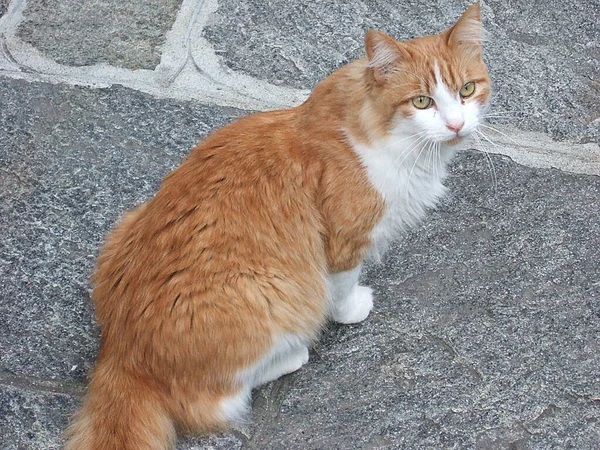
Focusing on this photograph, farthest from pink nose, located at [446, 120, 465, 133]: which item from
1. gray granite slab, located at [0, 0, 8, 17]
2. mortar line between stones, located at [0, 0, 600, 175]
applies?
gray granite slab, located at [0, 0, 8, 17]

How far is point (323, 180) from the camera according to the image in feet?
7.32

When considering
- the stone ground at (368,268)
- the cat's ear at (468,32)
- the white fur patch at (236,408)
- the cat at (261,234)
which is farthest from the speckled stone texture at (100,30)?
the white fur patch at (236,408)

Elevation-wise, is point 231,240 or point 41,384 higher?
point 231,240

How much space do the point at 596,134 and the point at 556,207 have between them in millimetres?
418

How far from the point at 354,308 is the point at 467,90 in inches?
28.7

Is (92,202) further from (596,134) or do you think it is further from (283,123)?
(596,134)

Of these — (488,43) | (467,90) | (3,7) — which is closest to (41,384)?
(467,90)

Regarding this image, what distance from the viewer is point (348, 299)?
7.93 feet

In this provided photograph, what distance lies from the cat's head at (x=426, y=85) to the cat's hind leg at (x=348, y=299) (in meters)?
0.48

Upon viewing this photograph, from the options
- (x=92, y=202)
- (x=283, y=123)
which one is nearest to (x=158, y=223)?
(x=283, y=123)

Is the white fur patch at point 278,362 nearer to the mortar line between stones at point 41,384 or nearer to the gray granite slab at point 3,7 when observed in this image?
the mortar line between stones at point 41,384

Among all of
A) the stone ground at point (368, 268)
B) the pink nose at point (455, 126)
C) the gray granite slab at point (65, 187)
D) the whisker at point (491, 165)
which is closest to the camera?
the pink nose at point (455, 126)

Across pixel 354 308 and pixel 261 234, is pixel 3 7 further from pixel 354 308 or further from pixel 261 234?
pixel 354 308

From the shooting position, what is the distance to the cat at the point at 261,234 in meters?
2.07
